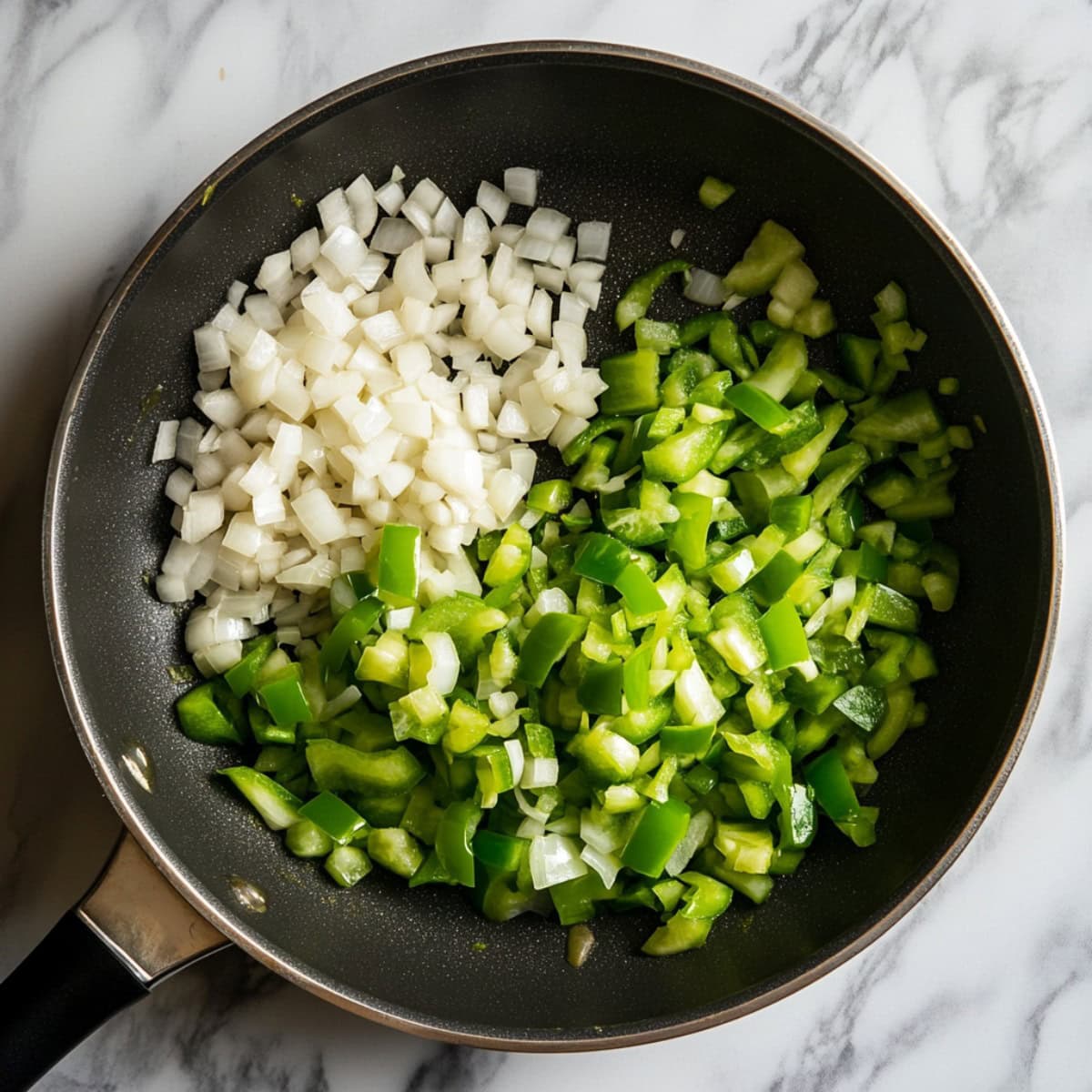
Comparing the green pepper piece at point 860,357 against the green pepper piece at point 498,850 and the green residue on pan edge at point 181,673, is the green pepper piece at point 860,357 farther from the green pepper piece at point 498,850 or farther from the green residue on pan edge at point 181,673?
the green residue on pan edge at point 181,673

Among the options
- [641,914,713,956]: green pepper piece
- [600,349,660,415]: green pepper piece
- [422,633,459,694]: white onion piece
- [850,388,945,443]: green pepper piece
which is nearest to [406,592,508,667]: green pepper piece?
[422,633,459,694]: white onion piece

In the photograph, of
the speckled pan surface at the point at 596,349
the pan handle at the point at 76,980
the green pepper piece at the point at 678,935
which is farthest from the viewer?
the green pepper piece at the point at 678,935

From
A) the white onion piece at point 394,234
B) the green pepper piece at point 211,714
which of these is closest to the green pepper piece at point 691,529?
the white onion piece at point 394,234

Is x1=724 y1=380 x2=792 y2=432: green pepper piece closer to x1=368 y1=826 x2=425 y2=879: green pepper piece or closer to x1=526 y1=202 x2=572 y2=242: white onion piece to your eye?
x1=526 y1=202 x2=572 y2=242: white onion piece

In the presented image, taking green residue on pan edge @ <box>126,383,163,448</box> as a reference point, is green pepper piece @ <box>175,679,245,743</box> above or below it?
below

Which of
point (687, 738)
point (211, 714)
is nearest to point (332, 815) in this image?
point (211, 714)

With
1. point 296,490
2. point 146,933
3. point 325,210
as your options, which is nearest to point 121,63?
point 325,210

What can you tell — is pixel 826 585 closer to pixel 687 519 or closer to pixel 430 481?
pixel 687 519
